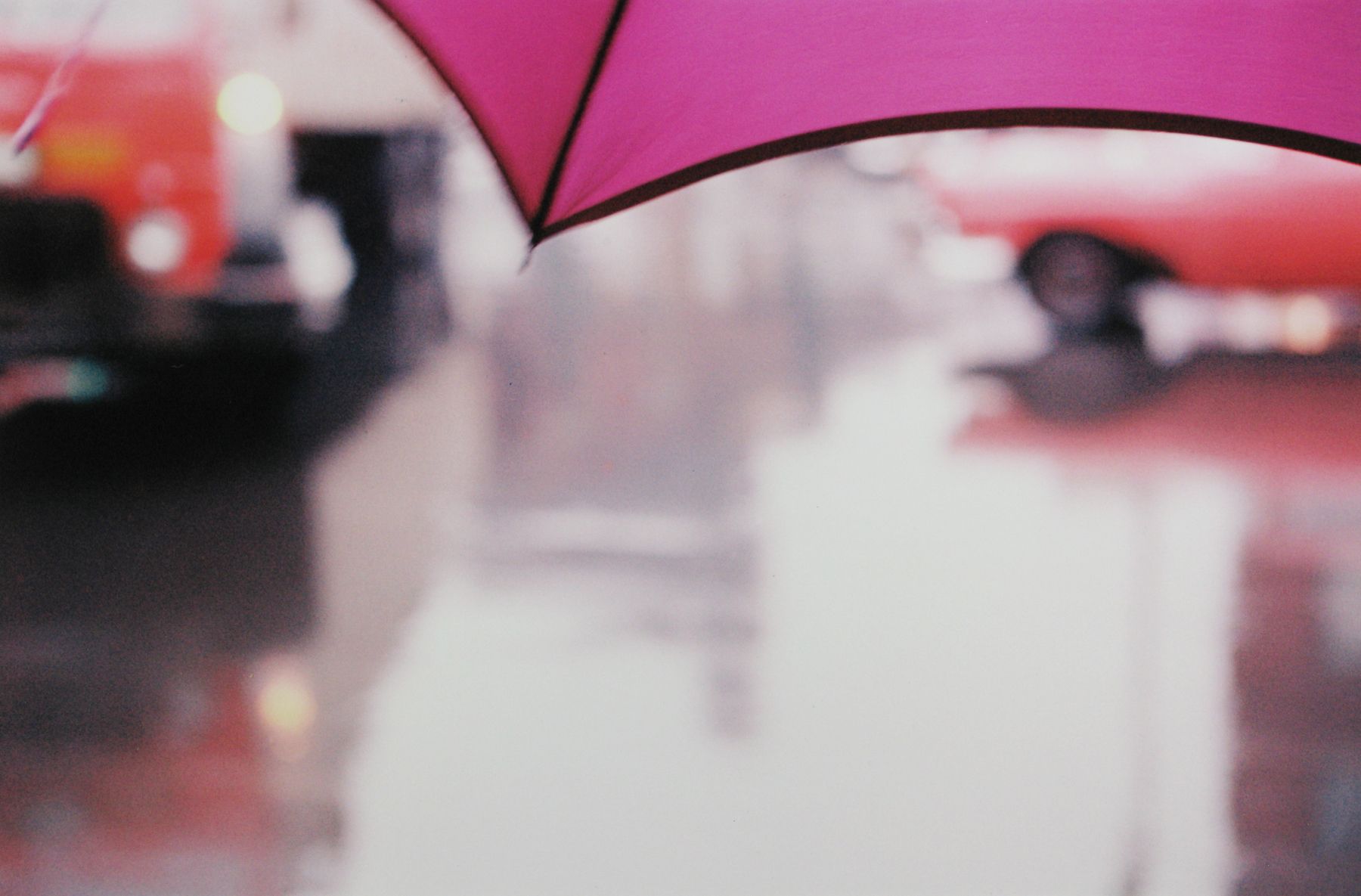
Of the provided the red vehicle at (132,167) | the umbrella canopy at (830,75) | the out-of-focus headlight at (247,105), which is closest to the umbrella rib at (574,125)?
the umbrella canopy at (830,75)

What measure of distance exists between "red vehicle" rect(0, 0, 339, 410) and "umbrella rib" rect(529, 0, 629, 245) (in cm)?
473

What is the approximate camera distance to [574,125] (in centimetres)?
153

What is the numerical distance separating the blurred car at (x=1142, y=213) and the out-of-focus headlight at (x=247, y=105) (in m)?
4.32

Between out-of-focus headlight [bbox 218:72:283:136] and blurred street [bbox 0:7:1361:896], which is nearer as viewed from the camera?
blurred street [bbox 0:7:1361:896]

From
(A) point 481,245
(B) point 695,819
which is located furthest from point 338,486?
(A) point 481,245

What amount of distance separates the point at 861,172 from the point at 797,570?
1578 cm

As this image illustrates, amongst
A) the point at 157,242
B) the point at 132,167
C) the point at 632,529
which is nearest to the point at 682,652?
the point at 632,529

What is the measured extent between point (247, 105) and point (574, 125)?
492cm

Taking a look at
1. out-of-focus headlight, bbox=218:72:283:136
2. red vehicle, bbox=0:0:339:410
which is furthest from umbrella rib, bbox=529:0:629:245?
out-of-focus headlight, bbox=218:72:283:136

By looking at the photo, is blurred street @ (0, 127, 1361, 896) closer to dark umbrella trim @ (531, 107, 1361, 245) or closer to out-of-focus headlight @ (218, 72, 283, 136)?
out-of-focus headlight @ (218, 72, 283, 136)

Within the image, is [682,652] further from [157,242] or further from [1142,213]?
[1142,213]

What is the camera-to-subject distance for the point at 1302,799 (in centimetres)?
323

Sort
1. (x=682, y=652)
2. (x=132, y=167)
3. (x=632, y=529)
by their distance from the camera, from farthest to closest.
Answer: (x=132, y=167) → (x=632, y=529) → (x=682, y=652)

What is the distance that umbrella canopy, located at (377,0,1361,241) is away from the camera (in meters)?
1.36
